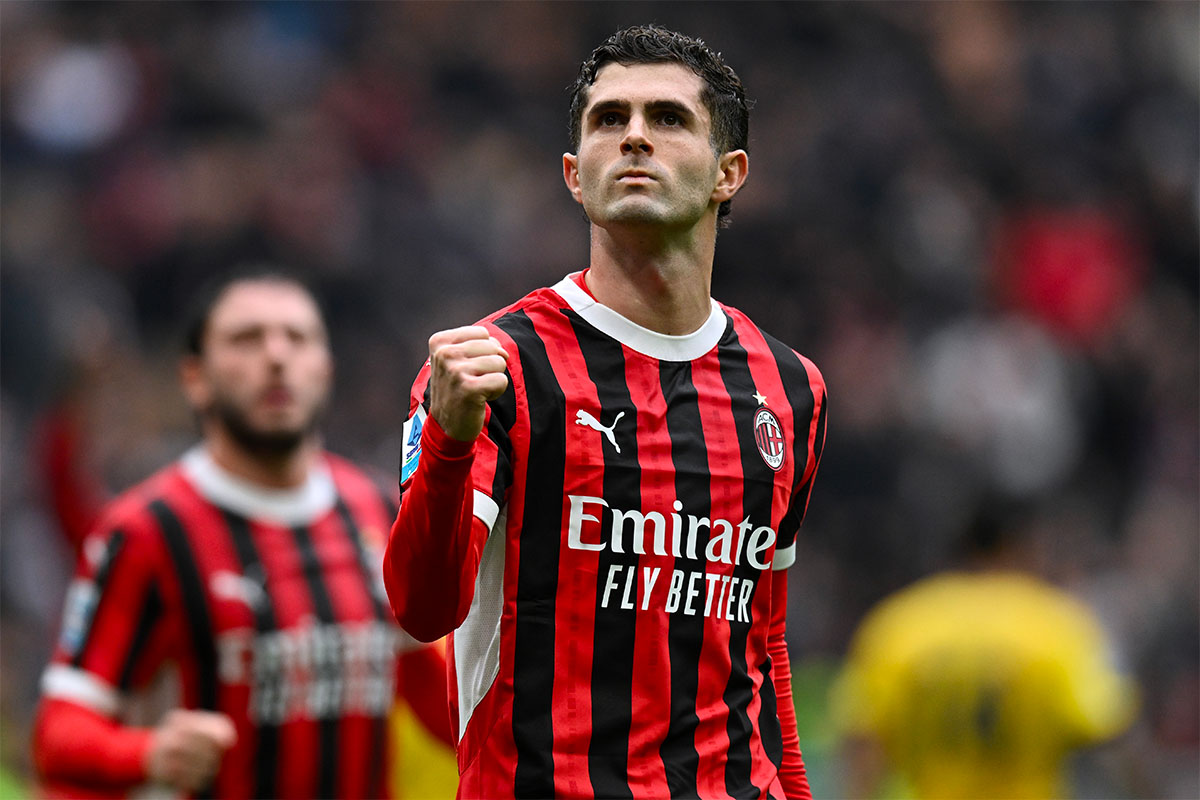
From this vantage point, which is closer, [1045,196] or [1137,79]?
[1045,196]

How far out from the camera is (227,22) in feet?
41.9

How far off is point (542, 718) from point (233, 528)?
2.32m

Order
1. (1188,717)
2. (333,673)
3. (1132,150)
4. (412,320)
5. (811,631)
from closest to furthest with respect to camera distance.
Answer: (333,673) → (1188,717) → (811,631) → (412,320) → (1132,150)

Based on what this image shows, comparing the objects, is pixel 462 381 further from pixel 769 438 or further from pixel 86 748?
pixel 86 748

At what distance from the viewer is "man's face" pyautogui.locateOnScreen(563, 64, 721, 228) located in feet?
10.2

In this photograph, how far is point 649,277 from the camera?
10.6 ft

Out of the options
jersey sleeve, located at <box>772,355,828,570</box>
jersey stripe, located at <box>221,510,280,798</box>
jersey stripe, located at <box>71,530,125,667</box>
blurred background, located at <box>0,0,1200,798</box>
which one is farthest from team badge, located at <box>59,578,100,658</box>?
blurred background, located at <box>0,0,1200,798</box>

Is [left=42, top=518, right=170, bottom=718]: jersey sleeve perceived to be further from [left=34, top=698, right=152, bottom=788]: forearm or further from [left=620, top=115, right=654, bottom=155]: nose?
[left=620, top=115, right=654, bottom=155]: nose

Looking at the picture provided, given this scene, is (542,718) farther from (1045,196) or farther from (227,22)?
(227,22)

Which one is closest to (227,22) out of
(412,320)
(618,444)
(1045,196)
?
(412,320)

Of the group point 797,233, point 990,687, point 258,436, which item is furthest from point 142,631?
point 797,233

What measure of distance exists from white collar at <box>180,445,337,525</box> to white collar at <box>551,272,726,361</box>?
2.14 metres

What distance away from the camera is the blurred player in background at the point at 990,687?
616 centimetres

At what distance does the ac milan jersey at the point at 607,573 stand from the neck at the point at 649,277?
43 mm
